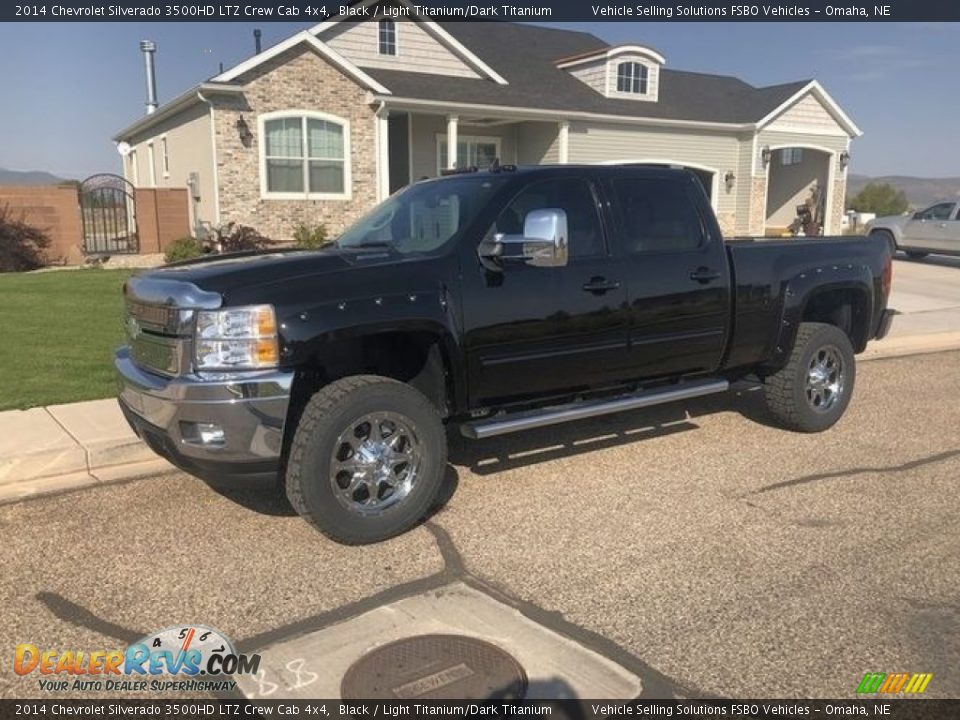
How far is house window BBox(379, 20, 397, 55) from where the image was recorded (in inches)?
831

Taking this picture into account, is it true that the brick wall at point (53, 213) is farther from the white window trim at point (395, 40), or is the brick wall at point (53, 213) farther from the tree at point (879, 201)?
the tree at point (879, 201)

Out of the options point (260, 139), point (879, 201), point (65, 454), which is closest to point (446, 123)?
point (260, 139)

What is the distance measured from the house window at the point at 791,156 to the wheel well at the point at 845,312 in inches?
971

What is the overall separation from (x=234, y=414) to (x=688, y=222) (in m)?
3.43

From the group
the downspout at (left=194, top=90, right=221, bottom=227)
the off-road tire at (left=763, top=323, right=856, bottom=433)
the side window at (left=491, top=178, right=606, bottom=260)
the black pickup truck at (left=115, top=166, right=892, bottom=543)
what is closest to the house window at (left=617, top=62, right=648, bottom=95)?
the downspout at (left=194, top=90, right=221, bottom=227)

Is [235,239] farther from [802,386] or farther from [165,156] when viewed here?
[802,386]

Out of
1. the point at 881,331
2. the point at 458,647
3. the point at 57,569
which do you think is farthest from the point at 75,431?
the point at 881,331

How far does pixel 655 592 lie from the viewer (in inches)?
151

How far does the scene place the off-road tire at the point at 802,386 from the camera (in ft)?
20.7

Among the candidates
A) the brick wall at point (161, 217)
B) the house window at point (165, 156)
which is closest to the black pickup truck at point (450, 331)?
the brick wall at point (161, 217)

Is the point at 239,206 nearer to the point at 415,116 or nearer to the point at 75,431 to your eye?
the point at 415,116

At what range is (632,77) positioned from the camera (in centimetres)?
2505

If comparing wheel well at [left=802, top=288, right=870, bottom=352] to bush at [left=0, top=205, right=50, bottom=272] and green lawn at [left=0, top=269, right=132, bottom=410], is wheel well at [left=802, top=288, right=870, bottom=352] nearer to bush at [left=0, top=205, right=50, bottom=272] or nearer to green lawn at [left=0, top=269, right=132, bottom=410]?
green lawn at [left=0, top=269, right=132, bottom=410]

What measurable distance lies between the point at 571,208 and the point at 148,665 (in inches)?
139
